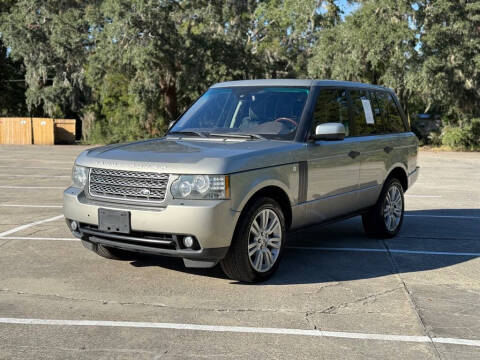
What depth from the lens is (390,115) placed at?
8.16 m

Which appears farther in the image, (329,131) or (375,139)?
(375,139)

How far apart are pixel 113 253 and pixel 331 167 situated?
2.49 meters

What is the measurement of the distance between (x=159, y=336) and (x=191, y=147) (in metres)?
2.06

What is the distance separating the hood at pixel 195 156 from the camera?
5.18 m

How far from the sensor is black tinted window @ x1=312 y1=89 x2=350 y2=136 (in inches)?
258

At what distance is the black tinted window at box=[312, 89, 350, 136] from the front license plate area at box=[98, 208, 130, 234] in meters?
2.25

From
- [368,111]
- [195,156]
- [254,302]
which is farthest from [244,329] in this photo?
[368,111]

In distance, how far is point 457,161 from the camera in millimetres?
23203

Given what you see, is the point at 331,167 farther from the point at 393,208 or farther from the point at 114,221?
the point at 114,221

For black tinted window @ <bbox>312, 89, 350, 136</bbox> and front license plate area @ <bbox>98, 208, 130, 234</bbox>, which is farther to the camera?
black tinted window @ <bbox>312, 89, 350, 136</bbox>

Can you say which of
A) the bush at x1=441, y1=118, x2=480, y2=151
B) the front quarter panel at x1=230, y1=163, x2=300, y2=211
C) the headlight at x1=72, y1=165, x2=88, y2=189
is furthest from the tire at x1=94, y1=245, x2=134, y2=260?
the bush at x1=441, y1=118, x2=480, y2=151

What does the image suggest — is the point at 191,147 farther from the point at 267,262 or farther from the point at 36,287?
the point at 36,287

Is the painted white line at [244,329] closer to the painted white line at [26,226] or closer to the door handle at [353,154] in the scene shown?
the door handle at [353,154]

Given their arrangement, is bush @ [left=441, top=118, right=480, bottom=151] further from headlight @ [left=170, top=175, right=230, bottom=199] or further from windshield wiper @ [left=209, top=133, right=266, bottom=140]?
headlight @ [left=170, top=175, right=230, bottom=199]
